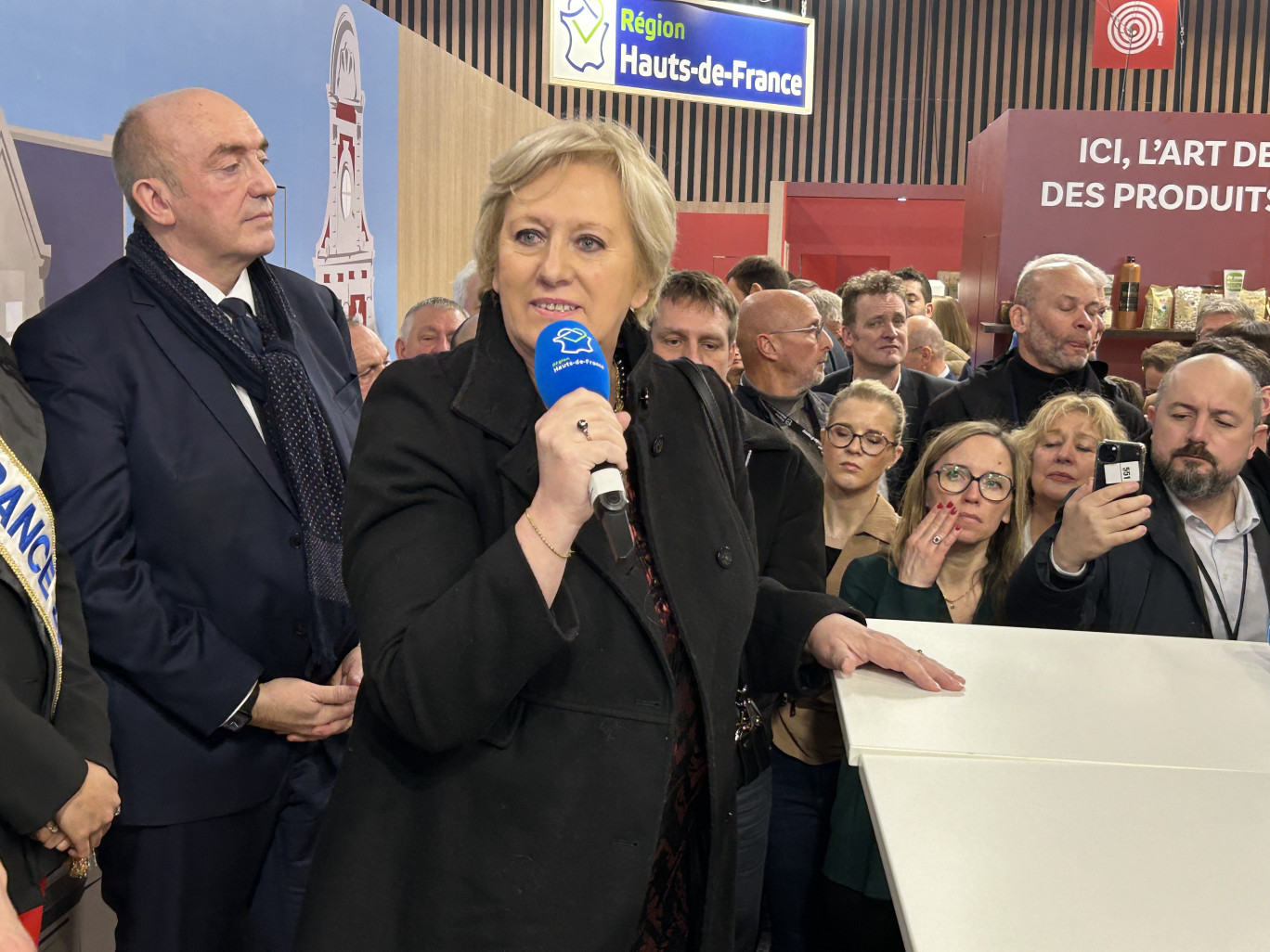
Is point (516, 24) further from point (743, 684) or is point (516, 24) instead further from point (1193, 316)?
point (743, 684)

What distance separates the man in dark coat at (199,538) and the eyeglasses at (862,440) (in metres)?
1.47

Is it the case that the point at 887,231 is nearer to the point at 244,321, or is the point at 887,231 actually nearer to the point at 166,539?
the point at 244,321

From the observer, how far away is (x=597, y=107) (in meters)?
13.0

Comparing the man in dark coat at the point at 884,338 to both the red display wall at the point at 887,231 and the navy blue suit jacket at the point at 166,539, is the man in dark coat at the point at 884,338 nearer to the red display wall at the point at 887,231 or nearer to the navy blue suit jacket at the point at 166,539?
the navy blue suit jacket at the point at 166,539

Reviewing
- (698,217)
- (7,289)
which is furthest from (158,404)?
(698,217)

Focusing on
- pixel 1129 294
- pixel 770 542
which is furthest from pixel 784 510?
pixel 1129 294

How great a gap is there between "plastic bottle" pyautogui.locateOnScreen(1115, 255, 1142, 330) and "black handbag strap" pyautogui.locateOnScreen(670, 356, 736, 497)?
5661mm

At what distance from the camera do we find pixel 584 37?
517 cm

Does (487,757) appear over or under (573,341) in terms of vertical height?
under

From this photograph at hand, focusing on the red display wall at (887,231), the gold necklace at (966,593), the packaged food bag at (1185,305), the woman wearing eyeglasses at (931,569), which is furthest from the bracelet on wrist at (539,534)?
the red display wall at (887,231)

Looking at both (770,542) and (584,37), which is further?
(584,37)

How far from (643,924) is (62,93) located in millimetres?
2208

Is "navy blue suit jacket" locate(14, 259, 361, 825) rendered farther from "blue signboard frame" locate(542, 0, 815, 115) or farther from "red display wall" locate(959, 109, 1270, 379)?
"red display wall" locate(959, 109, 1270, 379)

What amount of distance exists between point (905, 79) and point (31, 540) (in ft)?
41.9
